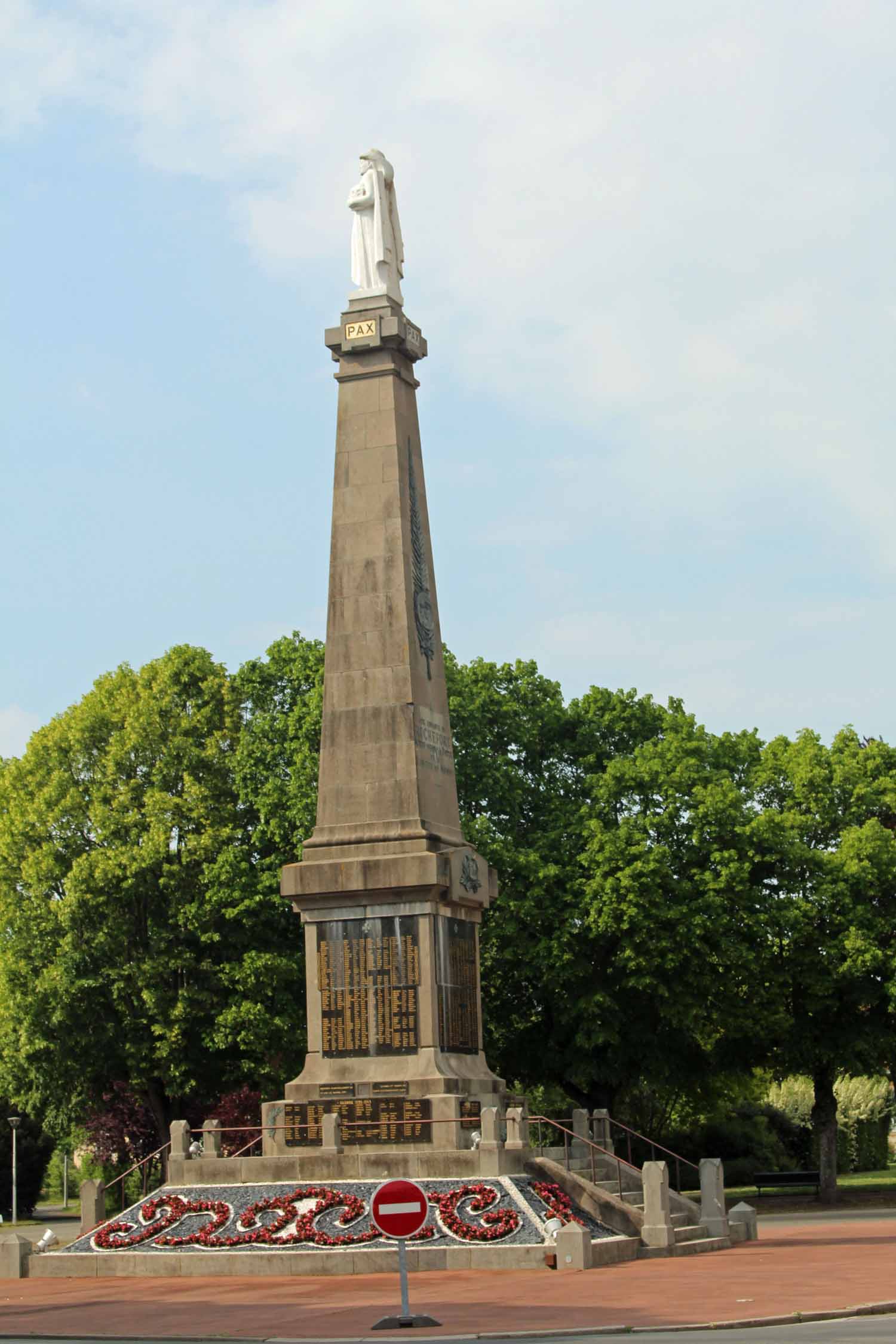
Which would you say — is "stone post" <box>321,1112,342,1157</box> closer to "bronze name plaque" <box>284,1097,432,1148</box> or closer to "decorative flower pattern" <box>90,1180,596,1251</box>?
"bronze name plaque" <box>284,1097,432,1148</box>

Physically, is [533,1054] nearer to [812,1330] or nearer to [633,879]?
[633,879]

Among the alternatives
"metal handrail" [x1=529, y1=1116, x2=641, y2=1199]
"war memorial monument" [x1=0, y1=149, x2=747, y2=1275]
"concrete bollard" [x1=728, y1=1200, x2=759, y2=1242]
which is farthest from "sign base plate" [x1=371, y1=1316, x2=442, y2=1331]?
"concrete bollard" [x1=728, y1=1200, x2=759, y2=1242]

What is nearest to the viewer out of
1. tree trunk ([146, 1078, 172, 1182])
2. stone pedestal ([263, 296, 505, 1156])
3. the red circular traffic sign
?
the red circular traffic sign

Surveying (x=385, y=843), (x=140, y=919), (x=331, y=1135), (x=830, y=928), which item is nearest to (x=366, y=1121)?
(x=331, y=1135)

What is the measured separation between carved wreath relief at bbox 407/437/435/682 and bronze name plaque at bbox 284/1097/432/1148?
6894 mm

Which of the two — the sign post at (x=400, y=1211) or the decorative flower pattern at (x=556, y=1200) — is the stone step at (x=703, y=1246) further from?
the sign post at (x=400, y=1211)

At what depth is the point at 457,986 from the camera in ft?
89.2

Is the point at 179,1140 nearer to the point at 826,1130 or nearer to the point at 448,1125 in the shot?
the point at 448,1125

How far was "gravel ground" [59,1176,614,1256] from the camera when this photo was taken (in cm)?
2305

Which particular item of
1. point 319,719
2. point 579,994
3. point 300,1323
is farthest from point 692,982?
point 300,1323

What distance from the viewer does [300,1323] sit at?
686 inches

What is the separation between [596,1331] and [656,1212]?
9.85m

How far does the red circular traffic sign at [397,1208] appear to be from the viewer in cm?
1603

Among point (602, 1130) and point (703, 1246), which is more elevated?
point (602, 1130)
